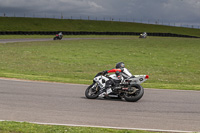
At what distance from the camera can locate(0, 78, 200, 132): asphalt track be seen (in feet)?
27.6

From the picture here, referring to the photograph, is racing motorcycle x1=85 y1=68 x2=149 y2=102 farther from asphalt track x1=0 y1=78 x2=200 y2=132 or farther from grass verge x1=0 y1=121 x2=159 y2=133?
grass verge x1=0 y1=121 x2=159 y2=133

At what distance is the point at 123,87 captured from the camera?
11680mm

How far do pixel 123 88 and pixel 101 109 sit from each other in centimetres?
180

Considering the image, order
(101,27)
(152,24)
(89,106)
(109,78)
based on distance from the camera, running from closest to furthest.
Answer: (89,106) < (109,78) < (101,27) < (152,24)

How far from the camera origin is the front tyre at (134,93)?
11.3 metres

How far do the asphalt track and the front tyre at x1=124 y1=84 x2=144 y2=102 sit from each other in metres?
0.21

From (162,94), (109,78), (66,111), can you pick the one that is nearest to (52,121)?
(66,111)

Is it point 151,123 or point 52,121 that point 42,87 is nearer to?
point 52,121

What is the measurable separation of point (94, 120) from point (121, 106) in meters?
2.32

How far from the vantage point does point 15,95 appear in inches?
483

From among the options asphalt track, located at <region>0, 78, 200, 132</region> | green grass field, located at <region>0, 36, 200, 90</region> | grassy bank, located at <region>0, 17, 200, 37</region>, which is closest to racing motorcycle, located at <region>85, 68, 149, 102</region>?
asphalt track, located at <region>0, 78, 200, 132</region>

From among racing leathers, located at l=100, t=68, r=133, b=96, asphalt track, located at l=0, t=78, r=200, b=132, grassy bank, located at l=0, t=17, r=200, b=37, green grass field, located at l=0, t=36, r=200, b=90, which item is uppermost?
grassy bank, located at l=0, t=17, r=200, b=37

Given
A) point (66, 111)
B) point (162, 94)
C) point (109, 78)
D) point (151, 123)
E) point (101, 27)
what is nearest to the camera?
point (151, 123)

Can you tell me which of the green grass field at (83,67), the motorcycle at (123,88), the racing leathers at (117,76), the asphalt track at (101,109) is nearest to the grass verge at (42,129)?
the asphalt track at (101,109)
